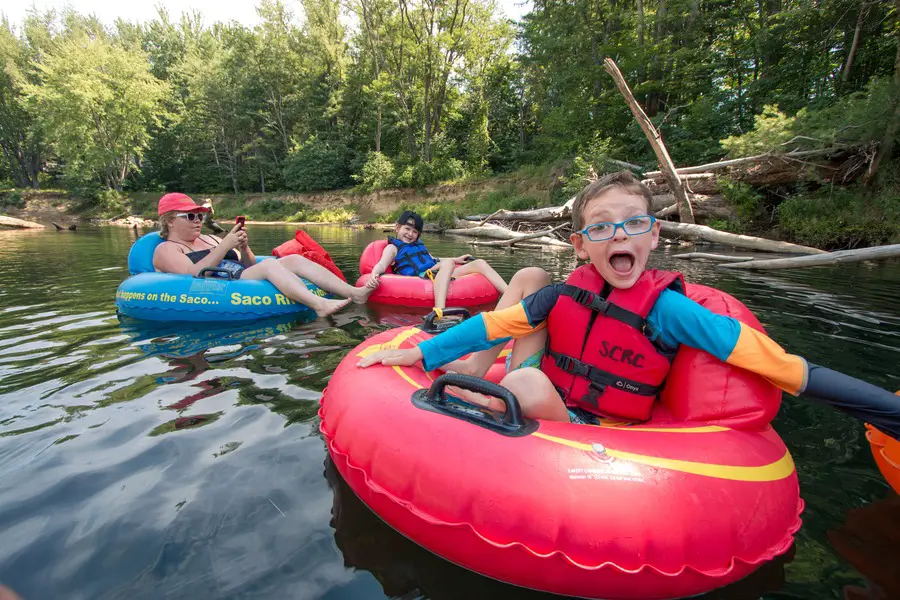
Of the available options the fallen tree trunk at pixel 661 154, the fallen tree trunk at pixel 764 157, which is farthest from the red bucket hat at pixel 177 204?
the fallen tree trunk at pixel 764 157

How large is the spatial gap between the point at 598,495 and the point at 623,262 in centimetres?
103

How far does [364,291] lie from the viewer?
5.45m

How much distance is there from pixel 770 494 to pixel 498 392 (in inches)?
39.9

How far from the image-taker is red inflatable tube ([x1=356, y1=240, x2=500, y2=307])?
5.44 metres

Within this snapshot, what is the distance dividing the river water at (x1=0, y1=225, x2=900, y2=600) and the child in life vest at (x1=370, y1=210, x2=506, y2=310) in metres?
1.40

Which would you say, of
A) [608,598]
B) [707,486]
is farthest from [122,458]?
[707,486]

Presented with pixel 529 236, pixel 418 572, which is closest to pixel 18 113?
pixel 529 236

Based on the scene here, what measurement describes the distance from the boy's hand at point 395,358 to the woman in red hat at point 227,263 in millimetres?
2784

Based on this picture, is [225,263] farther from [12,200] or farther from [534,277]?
[12,200]

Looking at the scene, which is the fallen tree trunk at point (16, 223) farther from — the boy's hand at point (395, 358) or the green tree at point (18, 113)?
the boy's hand at point (395, 358)

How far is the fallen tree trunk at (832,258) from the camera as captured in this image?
6.03 metres

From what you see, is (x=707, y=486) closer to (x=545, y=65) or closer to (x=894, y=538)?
(x=894, y=538)

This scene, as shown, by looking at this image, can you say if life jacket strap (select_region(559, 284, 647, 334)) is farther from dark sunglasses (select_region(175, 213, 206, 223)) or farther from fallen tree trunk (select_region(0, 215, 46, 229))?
fallen tree trunk (select_region(0, 215, 46, 229))

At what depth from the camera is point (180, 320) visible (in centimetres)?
481
